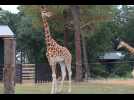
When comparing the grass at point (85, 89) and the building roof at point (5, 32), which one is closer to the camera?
the grass at point (85, 89)

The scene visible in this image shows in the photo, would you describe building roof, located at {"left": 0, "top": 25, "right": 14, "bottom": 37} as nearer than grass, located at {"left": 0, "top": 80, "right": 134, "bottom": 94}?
No

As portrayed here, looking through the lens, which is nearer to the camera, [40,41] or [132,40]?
[40,41]

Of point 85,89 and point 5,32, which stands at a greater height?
point 5,32

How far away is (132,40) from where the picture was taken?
3753 cm

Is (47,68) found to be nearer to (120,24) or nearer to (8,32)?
(8,32)

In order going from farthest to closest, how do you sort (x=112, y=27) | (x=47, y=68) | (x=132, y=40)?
(x=132, y=40), (x=112, y=27), (x=47, y=68)

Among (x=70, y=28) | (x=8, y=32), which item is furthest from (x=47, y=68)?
(x=70, y=28)

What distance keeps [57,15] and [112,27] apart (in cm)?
1348

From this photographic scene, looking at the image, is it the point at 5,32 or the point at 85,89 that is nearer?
the point at 85,89

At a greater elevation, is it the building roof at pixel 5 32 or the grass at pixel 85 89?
the building roof at pixel 5 32

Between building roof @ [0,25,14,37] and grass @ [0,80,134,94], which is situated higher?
building roof @ [0,25,14,37]
